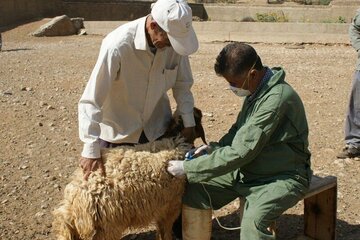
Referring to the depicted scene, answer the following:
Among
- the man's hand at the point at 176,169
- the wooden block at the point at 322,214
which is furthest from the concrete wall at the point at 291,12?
the man's hand at the point at 176,169

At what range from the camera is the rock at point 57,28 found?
53.4ft

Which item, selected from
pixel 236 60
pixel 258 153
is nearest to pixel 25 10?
pixel 236 60

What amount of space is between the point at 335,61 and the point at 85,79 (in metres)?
5.37

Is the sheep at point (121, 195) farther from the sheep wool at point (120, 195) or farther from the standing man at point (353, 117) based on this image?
the standing man at point (353, 117)

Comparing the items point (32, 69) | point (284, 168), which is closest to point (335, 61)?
point (32, 69)

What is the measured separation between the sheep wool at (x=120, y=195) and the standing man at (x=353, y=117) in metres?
A: 2.87

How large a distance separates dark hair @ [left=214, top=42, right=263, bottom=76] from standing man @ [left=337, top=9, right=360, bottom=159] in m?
2.78

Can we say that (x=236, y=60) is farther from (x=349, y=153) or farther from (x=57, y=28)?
(x=57, y=28)

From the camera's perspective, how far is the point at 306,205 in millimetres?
4188

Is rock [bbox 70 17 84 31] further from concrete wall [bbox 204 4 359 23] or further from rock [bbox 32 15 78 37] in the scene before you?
concrete wall [bbox 204 4 359 23]

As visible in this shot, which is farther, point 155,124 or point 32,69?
point 32,69

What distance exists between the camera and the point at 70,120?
7137mm

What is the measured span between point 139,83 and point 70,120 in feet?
12.3

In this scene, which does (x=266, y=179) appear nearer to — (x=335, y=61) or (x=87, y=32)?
(x=335, y=61)
